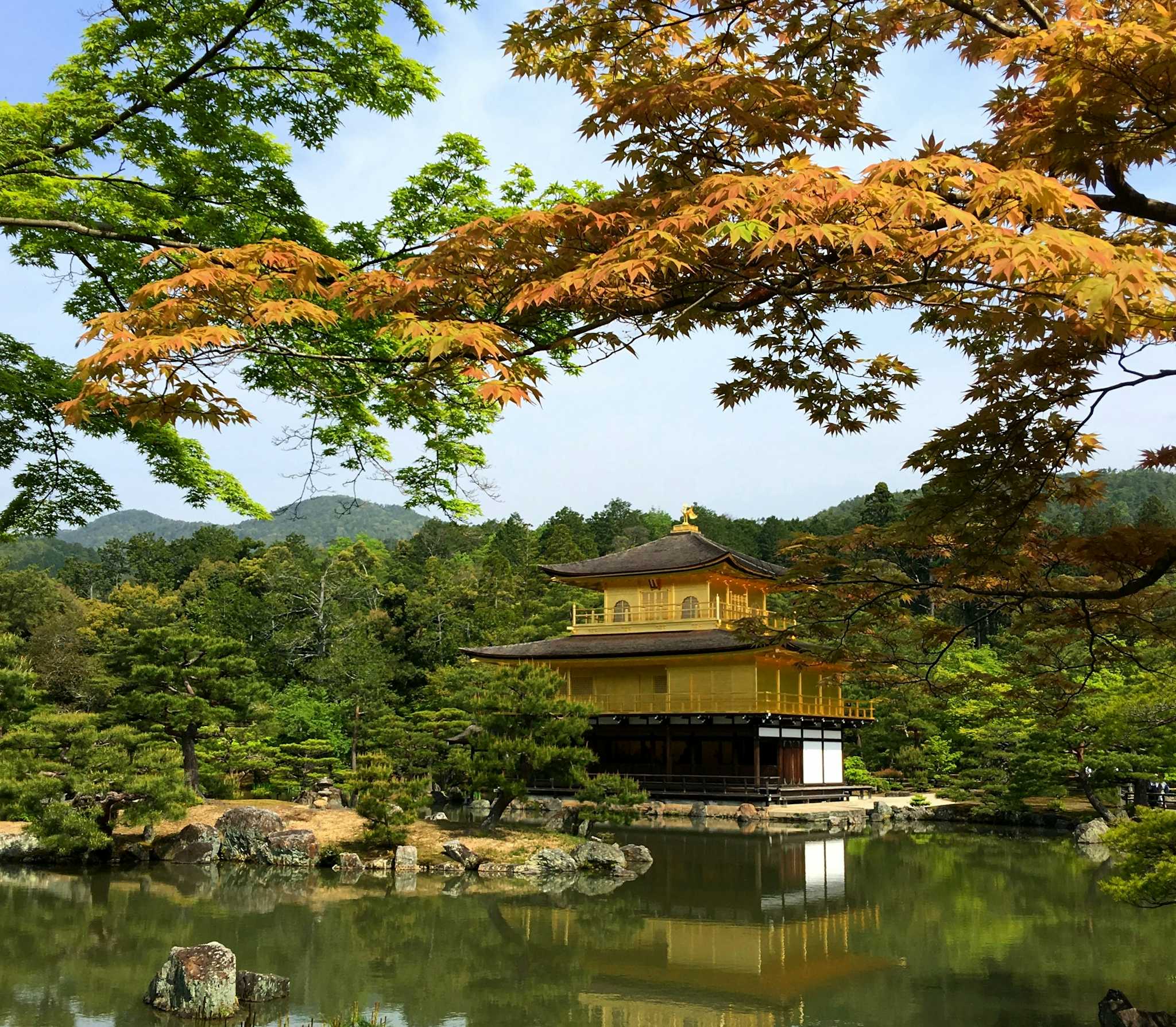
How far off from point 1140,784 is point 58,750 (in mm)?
20949

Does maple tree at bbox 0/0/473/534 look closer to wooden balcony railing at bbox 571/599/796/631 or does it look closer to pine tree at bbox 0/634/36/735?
pine tree at bbox 0/634/36/735

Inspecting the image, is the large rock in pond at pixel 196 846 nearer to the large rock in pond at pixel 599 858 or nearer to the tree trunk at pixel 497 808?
the tree trunk at pixel 497 808

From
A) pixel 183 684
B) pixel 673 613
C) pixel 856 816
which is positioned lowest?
pixel 856 816

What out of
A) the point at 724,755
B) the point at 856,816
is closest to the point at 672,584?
the point at 724,755

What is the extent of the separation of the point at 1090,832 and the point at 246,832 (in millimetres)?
15391

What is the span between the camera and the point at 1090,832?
1841cm

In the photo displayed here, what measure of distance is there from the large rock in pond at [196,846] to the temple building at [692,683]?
11213 millimetres

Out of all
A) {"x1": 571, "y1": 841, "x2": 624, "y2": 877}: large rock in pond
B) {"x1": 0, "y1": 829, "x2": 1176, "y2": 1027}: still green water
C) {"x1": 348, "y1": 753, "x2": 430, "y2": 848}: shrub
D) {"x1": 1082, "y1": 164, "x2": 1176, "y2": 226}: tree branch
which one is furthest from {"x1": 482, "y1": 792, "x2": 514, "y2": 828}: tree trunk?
{"x1": 1082, "y1": 164, "x2": 1176, "y2": 226}: tree branch

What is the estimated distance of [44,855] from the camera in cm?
1429

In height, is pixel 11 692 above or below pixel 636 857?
above

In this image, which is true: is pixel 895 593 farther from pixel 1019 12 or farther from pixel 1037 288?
pixel 1019 12

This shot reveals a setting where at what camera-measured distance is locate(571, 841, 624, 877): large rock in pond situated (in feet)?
47.4

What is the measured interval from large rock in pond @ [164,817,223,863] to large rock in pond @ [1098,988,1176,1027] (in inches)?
495

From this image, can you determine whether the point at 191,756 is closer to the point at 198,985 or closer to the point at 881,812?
the point at 198,985
